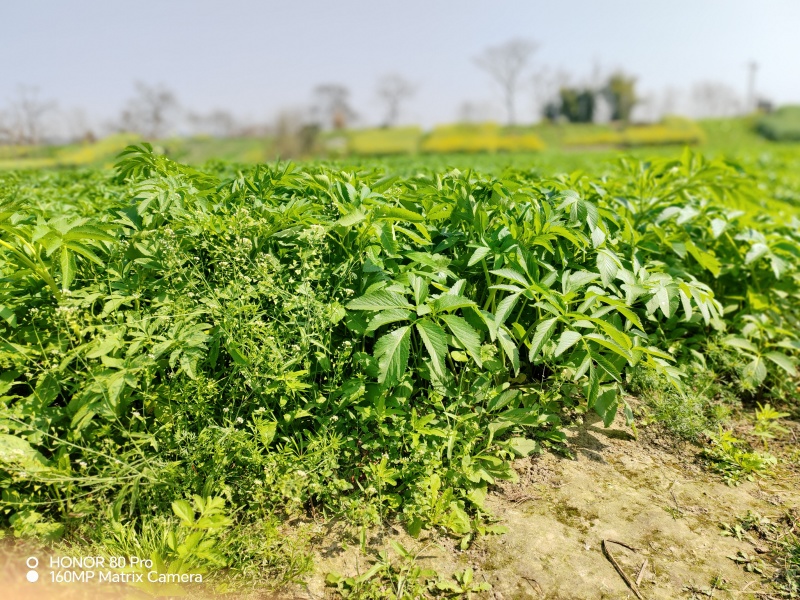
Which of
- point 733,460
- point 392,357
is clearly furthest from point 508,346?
point 733,460

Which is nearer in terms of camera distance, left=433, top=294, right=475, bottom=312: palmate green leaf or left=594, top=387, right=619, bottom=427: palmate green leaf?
left=433, top=294, right=475, bottom=312: palmate green leaf

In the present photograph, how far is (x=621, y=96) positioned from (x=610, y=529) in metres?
66.2

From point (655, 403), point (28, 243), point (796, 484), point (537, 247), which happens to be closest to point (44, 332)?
point (28, 243)

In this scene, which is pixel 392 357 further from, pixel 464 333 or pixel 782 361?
pixel 782 361

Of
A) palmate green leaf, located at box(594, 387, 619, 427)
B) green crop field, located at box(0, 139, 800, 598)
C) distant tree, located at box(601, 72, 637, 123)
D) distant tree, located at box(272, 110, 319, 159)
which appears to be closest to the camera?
green crop field, located at box(0, 139, 800, 598)

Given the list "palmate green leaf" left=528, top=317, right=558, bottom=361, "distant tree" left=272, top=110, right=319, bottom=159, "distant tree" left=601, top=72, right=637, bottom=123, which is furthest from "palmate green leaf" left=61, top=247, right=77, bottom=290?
"distant tree" left=601, top=72, right=637, bottom=123

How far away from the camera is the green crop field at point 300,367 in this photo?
185 cm

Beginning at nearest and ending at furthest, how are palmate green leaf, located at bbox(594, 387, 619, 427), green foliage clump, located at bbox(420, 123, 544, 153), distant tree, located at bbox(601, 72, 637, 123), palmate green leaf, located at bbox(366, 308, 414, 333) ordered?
palmate green leaf, located at bbox(366, 308, 414, 333)
palmate green leaf, located at bbox(594, 387, 619, 427)
green foliage clump, located at bbox(420, 123, 544, 153)
distant tree, located at bbox(601, 72, 637, 123)

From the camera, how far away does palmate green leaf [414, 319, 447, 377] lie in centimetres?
194

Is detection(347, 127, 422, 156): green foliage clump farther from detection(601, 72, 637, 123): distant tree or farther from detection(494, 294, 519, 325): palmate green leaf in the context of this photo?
detection(494, 294, 519, 325): palmate green leaf

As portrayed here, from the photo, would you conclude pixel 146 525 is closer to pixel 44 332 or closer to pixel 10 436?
pixel 10 436

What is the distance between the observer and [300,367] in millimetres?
2166

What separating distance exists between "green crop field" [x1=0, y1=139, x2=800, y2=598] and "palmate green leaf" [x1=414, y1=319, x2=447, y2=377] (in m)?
0.01

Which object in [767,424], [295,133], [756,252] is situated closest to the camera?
[767,424]
